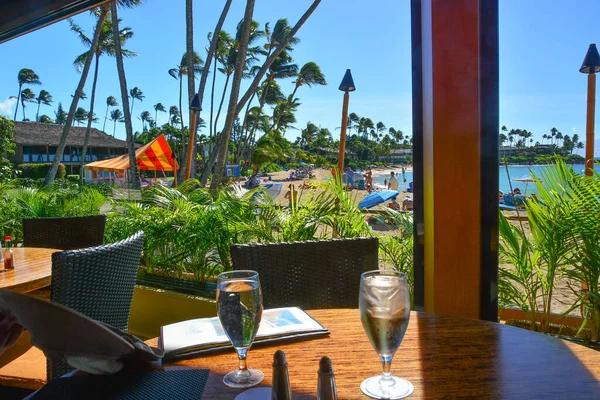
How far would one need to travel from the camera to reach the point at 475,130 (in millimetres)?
1886

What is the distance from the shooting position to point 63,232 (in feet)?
8.59

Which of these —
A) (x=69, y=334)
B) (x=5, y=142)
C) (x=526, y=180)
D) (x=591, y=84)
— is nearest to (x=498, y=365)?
(x=69, y=334)

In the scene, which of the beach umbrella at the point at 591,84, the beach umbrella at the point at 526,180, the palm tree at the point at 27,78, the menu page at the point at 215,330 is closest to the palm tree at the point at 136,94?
the palm tree at the point at 27,78

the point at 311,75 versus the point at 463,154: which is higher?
the point at 311,75

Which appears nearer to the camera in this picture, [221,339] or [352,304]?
[221,339]

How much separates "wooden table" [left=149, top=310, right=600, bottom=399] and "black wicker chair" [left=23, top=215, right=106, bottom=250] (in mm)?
1983

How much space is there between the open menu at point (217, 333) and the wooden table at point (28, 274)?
985mm

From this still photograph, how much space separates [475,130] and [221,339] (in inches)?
60.1

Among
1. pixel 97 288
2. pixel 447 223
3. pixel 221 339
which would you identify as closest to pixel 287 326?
pixel 221 339

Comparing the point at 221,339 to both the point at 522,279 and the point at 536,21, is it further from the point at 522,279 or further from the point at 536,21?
the point at 536,21

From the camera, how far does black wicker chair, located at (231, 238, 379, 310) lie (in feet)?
4.62

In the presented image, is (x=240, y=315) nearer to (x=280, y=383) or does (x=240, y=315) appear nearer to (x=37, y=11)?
(x=280, y=383)

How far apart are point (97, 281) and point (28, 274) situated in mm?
598

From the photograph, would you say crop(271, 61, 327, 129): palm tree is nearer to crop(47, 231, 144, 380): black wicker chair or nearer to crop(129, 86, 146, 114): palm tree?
crop(47, 231, 144, 380): black wicker chair
